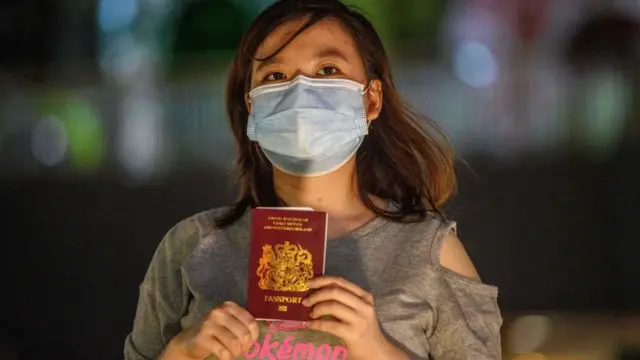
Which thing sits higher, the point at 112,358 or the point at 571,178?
the point at 571,178

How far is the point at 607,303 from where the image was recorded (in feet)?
5.75

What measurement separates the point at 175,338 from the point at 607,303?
985mm

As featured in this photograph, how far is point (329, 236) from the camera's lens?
133cm

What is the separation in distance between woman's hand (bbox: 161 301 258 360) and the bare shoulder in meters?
0.33

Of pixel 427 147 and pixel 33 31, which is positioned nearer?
pixel 427 147

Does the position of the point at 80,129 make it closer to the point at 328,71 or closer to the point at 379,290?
the point at 328,71

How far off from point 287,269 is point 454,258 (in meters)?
0.32

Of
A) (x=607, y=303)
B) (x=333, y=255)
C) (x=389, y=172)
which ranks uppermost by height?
(x=389, y=172)

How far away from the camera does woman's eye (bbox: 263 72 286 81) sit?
4.30 ft

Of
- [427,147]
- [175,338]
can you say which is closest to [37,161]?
[175,338]

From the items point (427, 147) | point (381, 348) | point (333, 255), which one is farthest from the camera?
point (427, 147)

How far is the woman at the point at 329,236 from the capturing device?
1.23m

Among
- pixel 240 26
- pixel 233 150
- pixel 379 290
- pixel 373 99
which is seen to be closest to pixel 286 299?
pixel 379 290

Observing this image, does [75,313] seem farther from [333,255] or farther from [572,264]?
[572,264]
